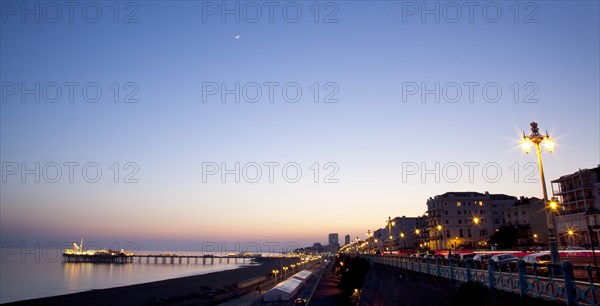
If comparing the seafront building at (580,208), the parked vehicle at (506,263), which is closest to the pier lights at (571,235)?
the seafront building at (580,208)

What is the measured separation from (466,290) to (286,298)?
48.7 meters

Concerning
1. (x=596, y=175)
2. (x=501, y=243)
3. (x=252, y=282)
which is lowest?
(x=252, y=282)

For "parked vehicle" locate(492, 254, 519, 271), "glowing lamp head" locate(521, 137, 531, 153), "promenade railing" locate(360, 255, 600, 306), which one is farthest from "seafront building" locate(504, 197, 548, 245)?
"promenade railing" locate(360, 255, 600, 306)

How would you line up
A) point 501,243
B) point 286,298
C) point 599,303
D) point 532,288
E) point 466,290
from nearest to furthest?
point 599,303, point 532,288, point 466,290, point 286,298, point 501,243

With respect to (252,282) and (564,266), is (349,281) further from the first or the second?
(564,266)

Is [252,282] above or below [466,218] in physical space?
below

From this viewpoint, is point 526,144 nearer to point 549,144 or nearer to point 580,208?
point 549,144

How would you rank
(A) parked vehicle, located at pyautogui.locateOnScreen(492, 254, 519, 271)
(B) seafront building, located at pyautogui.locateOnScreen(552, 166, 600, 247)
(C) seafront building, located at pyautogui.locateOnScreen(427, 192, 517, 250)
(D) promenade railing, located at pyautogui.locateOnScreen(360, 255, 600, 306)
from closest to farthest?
1. (D) promenade railing, located at pyautogui.locateOnScreen(360, 255, 600, 306)
2. (A) parked vehicle, located at pyautogui.locateOnScreen(492, 254, 519, 271)
3. (B) seafront building, located at pyautogui.locateOnScreen(552, 166, 600, 247)
4. (C) seafront building, located at pyautogui.locateOnScreen(427, 192, 517, 250)

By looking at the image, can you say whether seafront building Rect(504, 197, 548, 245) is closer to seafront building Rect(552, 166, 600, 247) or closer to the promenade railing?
seafront building Rect(552, 166, 600, 247)

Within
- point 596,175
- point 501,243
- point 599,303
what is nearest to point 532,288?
point 599,303

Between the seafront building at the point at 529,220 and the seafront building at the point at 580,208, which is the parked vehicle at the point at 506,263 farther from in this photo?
the seafront building at the point at 529,220

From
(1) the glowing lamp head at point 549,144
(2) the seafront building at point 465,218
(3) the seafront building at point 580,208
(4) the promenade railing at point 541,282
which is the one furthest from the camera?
(2) the seafront building at point 465,218

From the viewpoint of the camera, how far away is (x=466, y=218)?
348 ft

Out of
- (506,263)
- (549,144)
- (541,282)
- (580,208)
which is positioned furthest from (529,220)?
(541,282)
